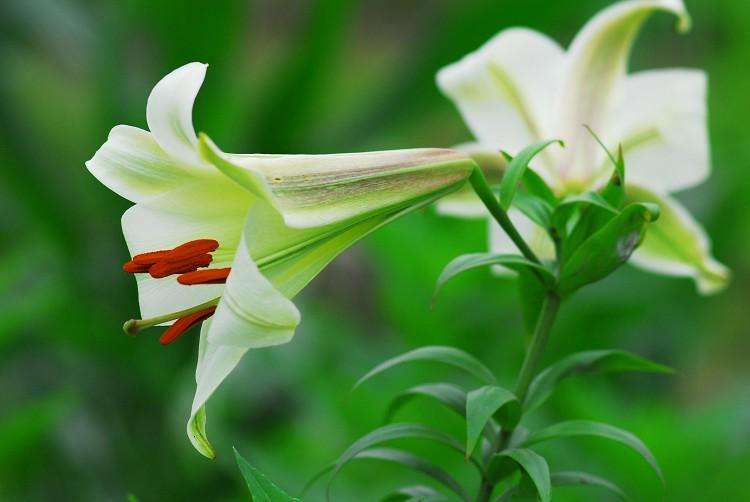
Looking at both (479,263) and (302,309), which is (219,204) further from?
(302,309)

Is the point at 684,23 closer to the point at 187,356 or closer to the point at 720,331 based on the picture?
the point at 187,356

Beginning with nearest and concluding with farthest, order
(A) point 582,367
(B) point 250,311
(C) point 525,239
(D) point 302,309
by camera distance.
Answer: (B) point 250,311 → (A) point 582,367 → (C) point 525,239 → (D) point 302,309

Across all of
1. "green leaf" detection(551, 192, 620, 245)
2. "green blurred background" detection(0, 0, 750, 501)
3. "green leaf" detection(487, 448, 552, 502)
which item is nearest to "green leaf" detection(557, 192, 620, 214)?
"green leaf" detection(551, 192, 620, 245)

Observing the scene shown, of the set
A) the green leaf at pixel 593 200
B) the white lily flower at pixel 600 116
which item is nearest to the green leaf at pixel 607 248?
the green leaf at pixel 593 200

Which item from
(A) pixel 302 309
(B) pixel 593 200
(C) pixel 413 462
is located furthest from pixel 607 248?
(A) pixel 302 309

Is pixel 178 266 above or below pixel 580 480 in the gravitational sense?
above

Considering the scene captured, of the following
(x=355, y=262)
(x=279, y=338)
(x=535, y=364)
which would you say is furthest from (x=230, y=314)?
(x=355, y=262)

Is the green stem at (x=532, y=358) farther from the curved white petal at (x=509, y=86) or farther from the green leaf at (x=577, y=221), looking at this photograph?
the curved white petal at (x=509, y=86)
